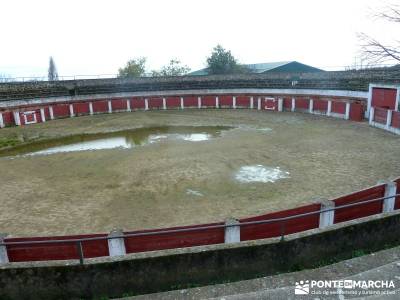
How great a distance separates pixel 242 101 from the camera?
25.9m

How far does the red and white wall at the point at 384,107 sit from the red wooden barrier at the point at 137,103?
16.7 m

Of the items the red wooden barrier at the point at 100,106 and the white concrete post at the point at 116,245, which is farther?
the red wooden barrier at the point at 100,106

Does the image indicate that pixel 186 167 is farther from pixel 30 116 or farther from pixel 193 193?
pixel 30 116

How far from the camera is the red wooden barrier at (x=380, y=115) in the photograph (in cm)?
1588

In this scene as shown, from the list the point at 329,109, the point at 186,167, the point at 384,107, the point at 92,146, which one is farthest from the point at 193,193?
the point at 329,109

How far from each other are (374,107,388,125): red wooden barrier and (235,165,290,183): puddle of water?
9.41 m

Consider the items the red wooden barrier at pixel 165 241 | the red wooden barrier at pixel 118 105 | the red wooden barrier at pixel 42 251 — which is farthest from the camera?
the red wooden barrier at pixel 118 105

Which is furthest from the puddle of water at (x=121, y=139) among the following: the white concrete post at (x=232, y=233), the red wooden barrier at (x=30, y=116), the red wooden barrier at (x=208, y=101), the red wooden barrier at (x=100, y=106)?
the white concrete post at (x=232, y=233)

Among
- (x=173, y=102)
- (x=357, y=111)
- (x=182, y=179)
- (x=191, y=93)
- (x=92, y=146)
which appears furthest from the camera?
(x=191, y=93)

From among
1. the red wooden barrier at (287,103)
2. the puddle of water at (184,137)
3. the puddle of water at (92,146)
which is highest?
the red wooden barrier at (287,103)

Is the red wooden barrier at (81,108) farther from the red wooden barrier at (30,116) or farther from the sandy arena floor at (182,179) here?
the sandy arena floor at (182,179)

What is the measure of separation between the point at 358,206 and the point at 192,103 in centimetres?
2214

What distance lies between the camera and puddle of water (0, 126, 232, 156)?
44.2ft

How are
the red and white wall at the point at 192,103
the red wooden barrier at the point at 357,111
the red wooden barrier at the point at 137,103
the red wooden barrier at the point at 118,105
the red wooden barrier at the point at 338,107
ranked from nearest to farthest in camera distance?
the red wooden barrier at the point at 357,111 → the red wooden barrier at the point at 338,107 → the red and white wall at the point at 192,103 → the red wooden barrier at the point at 118,105 → the red wooden barrier at the point at 137,103
